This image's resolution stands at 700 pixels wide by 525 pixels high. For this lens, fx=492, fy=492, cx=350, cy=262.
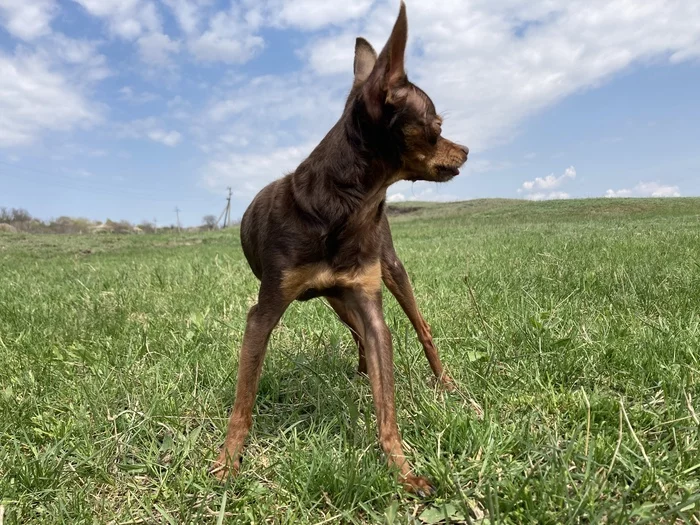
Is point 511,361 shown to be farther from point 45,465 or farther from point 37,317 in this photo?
point 37,317

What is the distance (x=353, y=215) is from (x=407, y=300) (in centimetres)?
103

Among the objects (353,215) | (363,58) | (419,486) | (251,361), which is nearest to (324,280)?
(353,215)

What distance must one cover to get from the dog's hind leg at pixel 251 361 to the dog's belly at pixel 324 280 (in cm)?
9

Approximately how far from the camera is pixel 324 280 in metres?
2.60

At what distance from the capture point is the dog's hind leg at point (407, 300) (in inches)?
130

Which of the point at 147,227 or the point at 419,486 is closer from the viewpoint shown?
the point at 419,486

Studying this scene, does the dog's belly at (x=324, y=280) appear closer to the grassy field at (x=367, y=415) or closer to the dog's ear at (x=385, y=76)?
the grassy field at (x=367, y=415)

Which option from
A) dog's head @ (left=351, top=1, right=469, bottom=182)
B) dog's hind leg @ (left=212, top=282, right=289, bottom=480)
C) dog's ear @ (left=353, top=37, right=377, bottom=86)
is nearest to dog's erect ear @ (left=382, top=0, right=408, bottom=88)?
dog's head @ (left=351, top=1, right=469, bottom=182)

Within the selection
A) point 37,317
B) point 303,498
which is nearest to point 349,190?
point 303,498

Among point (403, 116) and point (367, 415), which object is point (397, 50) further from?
point (367, 415)

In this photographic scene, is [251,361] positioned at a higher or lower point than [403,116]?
lower

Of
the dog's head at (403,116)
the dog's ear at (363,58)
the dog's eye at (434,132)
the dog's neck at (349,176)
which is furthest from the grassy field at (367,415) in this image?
the dog's ear at (363,58)

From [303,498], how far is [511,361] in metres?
1.60

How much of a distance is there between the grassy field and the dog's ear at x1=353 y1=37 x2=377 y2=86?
1845mm
